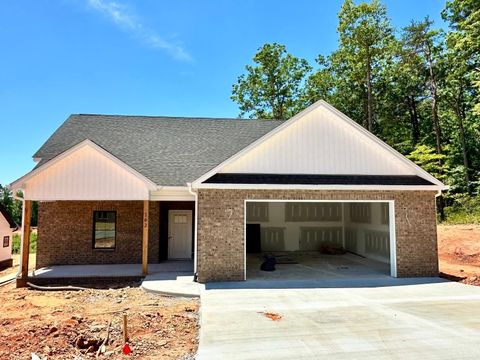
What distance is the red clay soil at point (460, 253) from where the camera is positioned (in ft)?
43.2

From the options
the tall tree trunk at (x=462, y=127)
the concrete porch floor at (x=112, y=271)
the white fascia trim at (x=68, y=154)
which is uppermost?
the tall tree trunk at (x=462, y=127)

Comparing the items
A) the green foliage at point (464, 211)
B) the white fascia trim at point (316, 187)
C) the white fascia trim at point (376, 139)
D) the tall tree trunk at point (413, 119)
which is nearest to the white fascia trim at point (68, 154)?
the white fascia trim at point (316, 187)

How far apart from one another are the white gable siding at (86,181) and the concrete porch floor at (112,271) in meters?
2.70

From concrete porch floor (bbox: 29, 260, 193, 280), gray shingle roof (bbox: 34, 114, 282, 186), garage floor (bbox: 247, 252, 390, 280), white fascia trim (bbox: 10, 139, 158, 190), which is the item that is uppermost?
gray shingle roof (bbox: 34, 114, 282, 186)

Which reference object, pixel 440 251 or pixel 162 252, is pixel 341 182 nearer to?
pixel 162 252

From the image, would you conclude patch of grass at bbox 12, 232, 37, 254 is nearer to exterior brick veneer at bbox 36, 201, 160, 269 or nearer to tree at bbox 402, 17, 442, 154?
exterior brick veneer at bbox 36, 201, 160, 269

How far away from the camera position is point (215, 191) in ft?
38.5

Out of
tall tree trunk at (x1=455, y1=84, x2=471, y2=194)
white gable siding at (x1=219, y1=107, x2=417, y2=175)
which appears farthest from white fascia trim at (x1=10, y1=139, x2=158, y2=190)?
tall tree trunk at (x1=455, y1=84, x2=471, y2=194)

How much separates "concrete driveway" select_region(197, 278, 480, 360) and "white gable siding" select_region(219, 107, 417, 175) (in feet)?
12.8

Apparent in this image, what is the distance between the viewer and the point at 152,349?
6332 millimetres

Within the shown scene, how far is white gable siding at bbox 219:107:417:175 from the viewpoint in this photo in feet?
40.6

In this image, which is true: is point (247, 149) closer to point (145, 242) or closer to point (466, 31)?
point (145, 242)

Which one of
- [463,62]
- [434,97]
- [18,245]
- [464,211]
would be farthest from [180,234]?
[434,97]

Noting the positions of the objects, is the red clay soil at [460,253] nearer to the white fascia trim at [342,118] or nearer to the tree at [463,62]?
the white fascia trim at [342,118]
